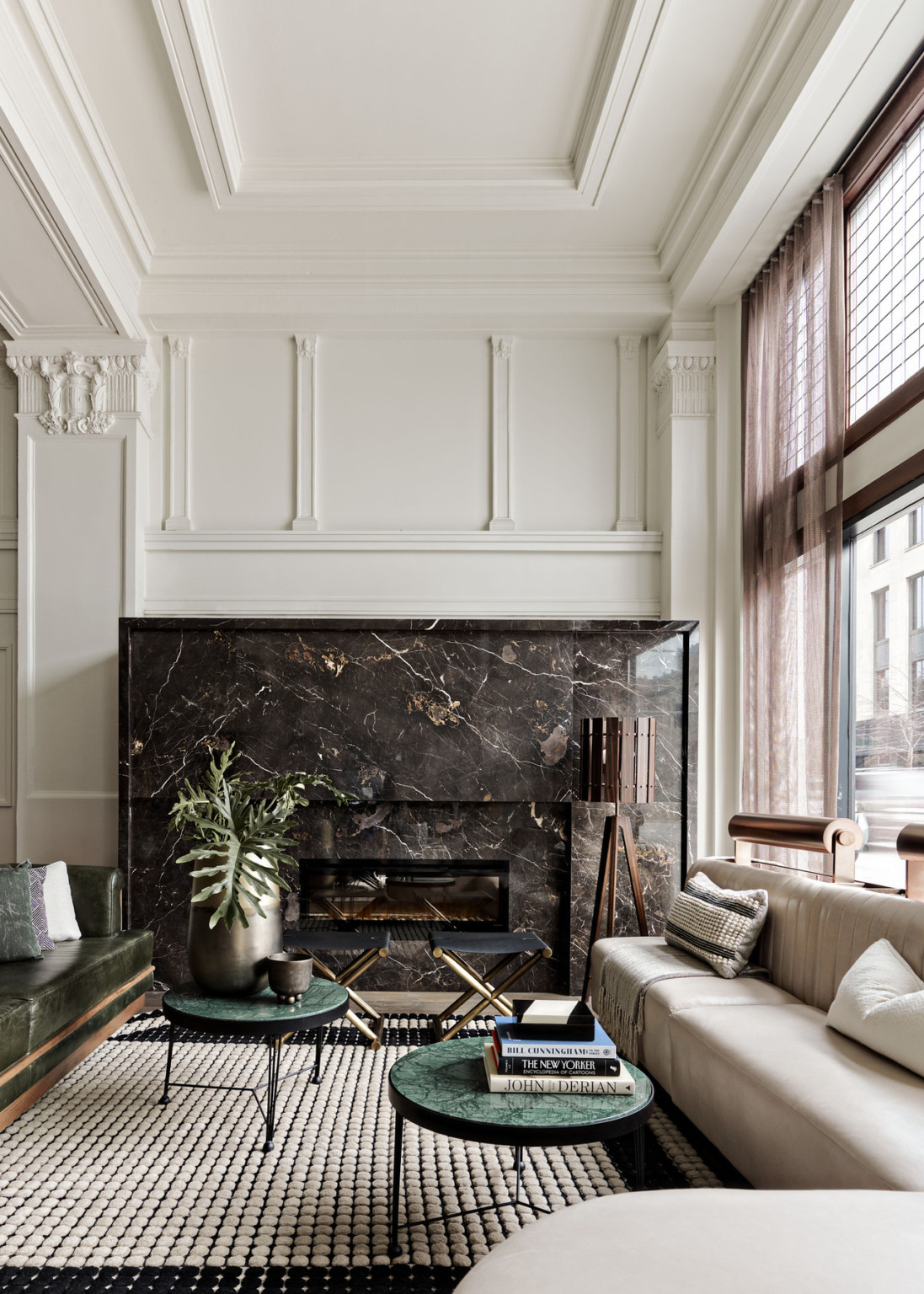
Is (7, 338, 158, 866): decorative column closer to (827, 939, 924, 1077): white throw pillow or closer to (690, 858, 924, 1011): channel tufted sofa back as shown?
(690, 858, 924, 1011): channel tufted sofa back

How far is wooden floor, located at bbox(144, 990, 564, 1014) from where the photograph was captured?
4.37 meters

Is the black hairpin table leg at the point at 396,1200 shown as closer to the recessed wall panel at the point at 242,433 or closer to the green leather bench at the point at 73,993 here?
the green leather bench at the point at 73,993

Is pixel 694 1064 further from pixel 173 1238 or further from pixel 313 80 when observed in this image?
pixel 313 80

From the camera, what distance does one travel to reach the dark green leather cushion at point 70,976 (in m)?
3.00

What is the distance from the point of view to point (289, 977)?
292 centimetres

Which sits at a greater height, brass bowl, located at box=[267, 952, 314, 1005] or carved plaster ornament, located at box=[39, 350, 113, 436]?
carved plaster ornament, located at box=[39, 350, 113, 436]

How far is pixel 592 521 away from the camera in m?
5.09

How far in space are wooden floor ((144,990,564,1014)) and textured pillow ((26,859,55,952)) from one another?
773 millimetres

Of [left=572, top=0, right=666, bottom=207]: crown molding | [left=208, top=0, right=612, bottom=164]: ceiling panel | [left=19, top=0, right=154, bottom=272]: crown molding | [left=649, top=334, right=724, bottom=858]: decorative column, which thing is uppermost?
[left=208, top=0, right=612, bottom=164]: ceiling panel

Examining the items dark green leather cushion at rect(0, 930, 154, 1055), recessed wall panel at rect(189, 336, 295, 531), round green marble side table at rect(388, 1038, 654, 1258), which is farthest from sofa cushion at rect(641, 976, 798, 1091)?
recessed wall panel at rect(189, 336, 295, 531)

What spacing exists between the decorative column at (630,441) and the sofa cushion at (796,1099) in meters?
2.90

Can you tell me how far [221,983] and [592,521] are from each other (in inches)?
123

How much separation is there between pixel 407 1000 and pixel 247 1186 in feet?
6.43

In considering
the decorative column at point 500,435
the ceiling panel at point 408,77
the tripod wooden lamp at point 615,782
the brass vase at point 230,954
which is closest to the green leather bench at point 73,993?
the brass vase at point 230,954
